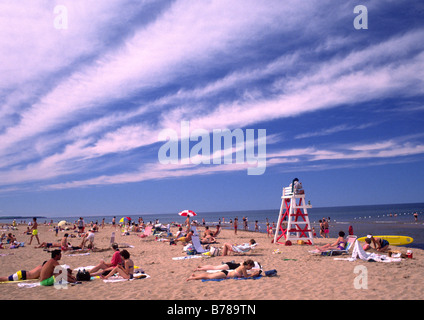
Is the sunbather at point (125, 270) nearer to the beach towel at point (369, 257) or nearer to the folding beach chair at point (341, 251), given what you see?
the beach towel at point (369, 257)

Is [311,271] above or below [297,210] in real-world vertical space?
below

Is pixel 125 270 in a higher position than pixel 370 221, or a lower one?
higher

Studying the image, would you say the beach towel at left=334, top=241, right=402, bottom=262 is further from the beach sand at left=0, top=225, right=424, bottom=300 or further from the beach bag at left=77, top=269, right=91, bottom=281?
the beach bag at left=77, top=269, right=91, bottom=281

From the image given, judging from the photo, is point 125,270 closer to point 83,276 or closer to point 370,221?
point 83,276

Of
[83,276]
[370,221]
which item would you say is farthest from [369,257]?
[370,221]

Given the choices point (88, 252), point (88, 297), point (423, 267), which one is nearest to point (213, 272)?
point (88, 297)

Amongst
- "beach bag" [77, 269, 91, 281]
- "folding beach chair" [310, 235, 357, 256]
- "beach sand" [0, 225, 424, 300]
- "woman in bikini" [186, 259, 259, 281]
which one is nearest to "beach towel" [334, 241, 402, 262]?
"beach sand" [0, 225, 424, 300]

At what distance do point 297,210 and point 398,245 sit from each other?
22.1ft

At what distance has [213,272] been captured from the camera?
7488 mm

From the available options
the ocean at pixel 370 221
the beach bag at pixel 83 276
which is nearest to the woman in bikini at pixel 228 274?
the beach bag at pixel 83 276

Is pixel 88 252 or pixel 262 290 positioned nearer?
pixel 262 290
